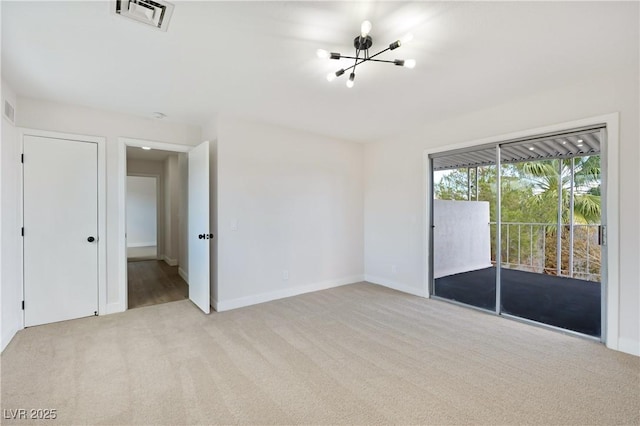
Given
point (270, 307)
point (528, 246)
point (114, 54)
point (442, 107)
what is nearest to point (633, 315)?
point (528, 246)

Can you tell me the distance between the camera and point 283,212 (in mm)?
4273

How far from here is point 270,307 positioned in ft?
12.5

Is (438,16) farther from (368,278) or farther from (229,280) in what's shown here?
(368,278)

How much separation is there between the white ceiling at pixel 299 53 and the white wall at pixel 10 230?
53 cm

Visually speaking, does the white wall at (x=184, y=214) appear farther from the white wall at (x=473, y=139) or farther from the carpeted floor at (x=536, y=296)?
the carpeted floor at (x=536, y=296)

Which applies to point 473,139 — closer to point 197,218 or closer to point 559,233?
point 559,233

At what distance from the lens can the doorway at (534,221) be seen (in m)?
3.12

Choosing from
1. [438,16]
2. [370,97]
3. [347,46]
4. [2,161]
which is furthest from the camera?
[370,97]

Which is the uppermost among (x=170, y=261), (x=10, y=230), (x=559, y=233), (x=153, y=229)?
(x=10, y=230)

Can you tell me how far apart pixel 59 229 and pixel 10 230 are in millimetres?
439

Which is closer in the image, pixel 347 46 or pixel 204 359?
pixel 347 46

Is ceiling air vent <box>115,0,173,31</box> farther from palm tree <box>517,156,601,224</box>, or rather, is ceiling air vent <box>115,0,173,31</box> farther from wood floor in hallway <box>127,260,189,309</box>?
palm tree <box>517,156,601,224</box>

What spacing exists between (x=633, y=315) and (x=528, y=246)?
1954mm

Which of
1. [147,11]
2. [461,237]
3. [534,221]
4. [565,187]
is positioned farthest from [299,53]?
Result: [461,237]
